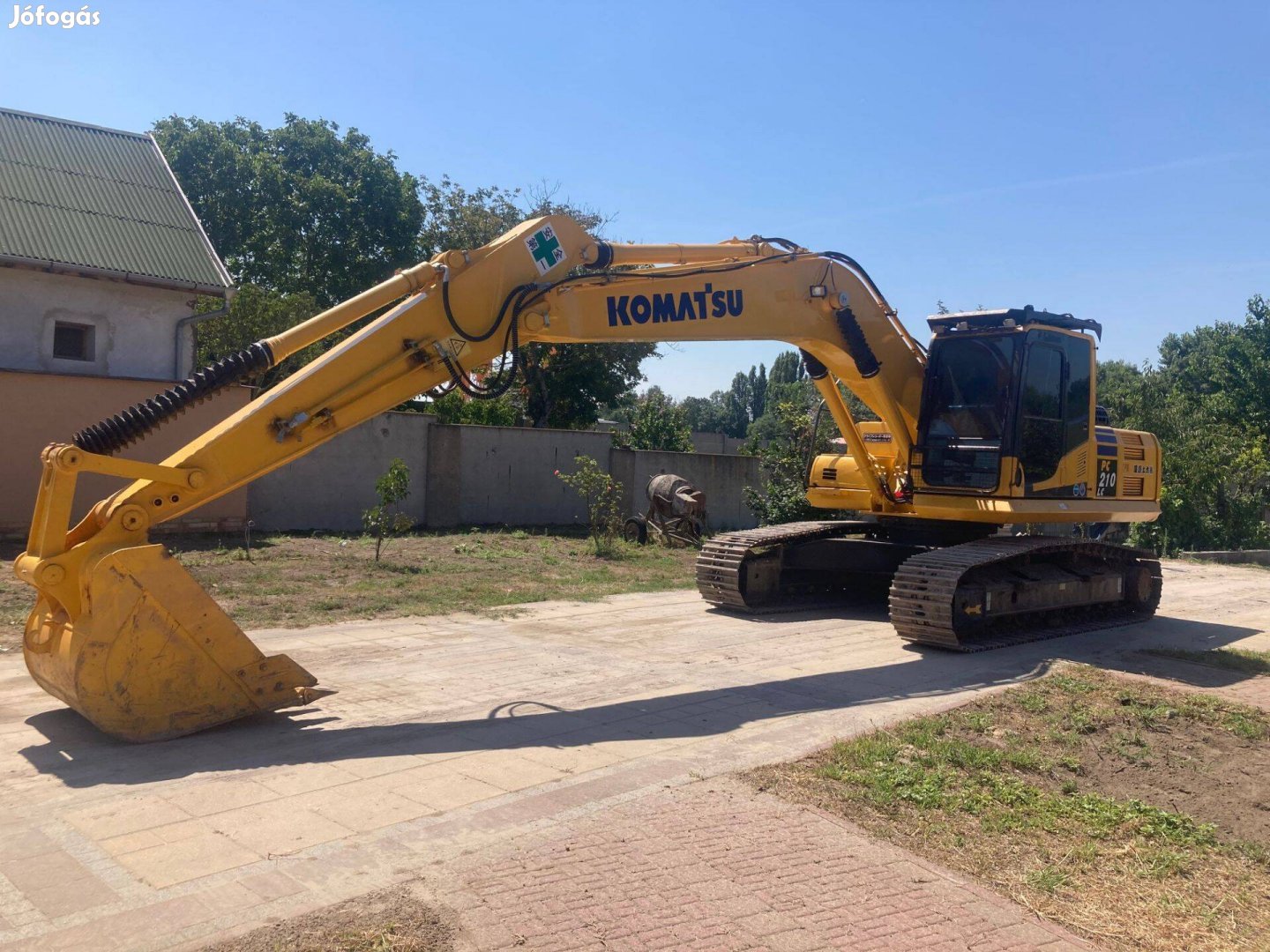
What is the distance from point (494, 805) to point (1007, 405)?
22.9 ft

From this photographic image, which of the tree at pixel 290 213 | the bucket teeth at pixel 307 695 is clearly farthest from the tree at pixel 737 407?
the bucket teeth at pixel 307 695

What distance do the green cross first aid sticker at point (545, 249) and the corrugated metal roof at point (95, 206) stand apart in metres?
11.1

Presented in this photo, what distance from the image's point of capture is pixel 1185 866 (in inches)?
190

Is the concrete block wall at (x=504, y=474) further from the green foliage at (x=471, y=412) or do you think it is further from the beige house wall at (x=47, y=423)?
the beige house wall at (x=47, y=423)

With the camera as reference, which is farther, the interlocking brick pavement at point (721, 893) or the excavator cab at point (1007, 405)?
the excavator cab at point (1007, 405)

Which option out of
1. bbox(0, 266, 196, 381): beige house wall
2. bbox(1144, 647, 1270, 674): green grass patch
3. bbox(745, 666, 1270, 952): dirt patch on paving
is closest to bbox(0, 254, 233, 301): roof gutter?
bbox(0, 266, 196, 381): beige house wall

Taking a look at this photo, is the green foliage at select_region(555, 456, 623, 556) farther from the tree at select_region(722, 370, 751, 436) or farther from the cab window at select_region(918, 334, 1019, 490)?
the tree at select_region(722, 370, 751, 436)

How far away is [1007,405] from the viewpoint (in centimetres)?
1028

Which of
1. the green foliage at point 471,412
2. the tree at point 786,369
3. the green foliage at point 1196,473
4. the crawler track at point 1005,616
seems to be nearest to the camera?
the crawler track at point 1005,616

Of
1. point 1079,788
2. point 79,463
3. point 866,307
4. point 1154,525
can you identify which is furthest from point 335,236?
point 1079,788

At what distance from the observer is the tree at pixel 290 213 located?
34.8m

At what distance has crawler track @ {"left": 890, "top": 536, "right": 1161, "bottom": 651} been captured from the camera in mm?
9594

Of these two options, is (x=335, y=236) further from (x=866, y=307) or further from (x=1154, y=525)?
(x=866, y=307)

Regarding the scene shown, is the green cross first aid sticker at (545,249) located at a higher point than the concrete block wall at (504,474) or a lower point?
higher
